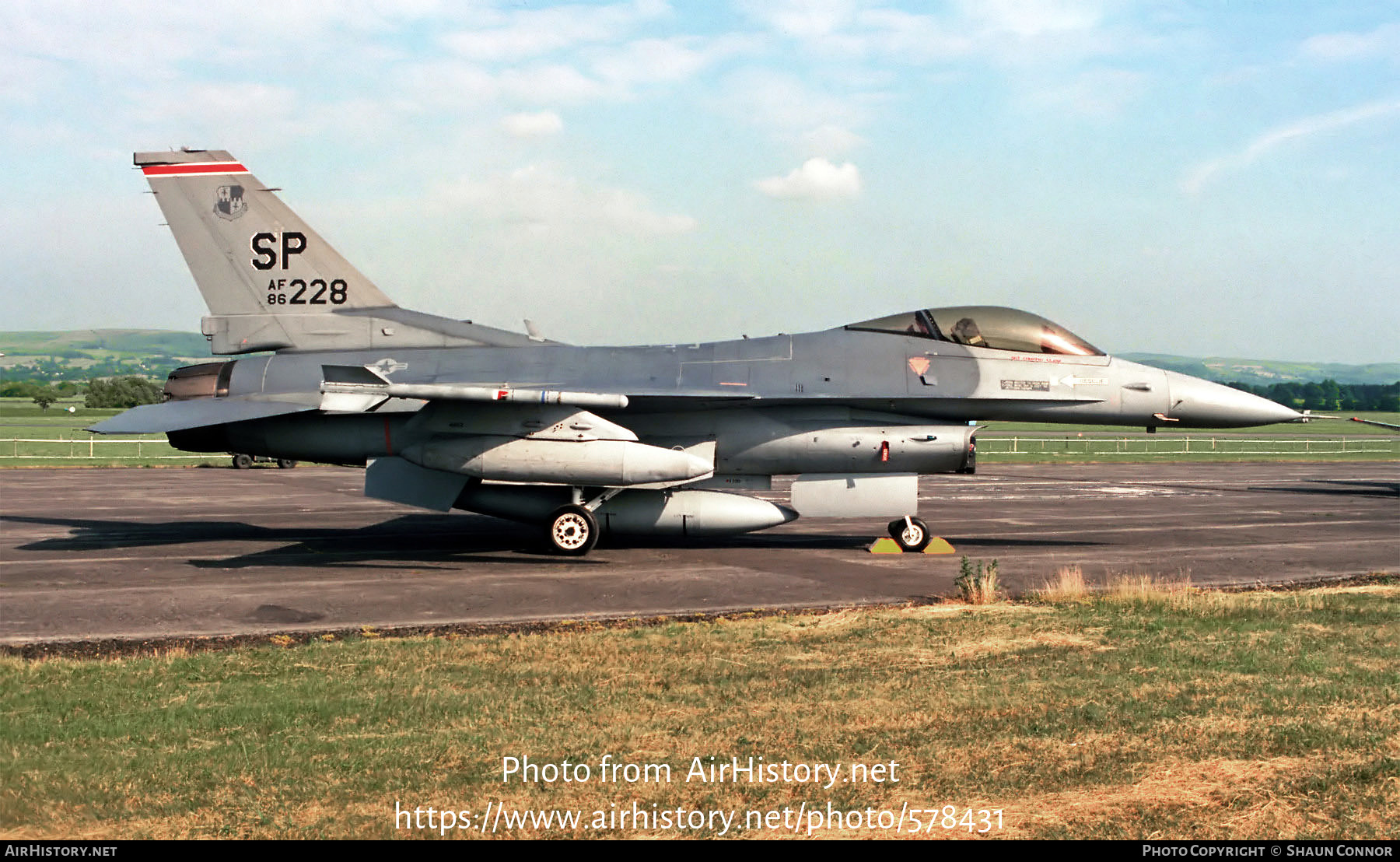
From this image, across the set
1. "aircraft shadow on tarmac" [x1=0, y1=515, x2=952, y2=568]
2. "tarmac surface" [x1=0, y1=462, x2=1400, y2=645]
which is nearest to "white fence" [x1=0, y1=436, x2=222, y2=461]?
"tarmac surface" [x1=0, y1=462, x2=1400, y2=645]

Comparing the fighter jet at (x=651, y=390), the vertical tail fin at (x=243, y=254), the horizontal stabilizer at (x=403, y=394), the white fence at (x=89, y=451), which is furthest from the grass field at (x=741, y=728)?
the white fence at (x=89, y=451)

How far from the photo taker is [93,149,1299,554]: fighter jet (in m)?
16.2

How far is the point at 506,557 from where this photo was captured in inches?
640

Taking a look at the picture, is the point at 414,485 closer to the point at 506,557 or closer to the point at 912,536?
the point at 506,557

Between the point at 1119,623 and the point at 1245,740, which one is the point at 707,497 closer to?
Answer: the point at 1119,623

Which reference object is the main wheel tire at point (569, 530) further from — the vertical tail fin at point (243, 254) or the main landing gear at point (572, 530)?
the vertical tail fin at point (243, 254)

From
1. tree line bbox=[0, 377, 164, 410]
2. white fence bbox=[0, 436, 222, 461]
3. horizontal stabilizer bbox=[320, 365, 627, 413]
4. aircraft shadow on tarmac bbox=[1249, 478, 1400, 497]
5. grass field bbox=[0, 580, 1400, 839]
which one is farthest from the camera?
tree line bbox=[0, 377, 164, 410]

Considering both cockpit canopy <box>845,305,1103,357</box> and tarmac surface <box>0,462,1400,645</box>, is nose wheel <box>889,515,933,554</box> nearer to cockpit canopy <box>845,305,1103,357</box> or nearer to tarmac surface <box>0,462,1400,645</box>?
tarmac surface <box>0,462,1400,645</box>

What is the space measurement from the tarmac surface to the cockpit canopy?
10.0 feet

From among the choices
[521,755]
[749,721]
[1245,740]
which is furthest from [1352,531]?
[521,755]

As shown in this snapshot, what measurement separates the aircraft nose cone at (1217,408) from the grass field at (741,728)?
6.33 metres

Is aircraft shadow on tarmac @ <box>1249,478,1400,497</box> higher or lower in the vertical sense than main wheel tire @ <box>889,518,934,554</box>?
lower

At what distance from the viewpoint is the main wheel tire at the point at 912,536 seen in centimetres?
1692

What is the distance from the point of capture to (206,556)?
1580 cm
